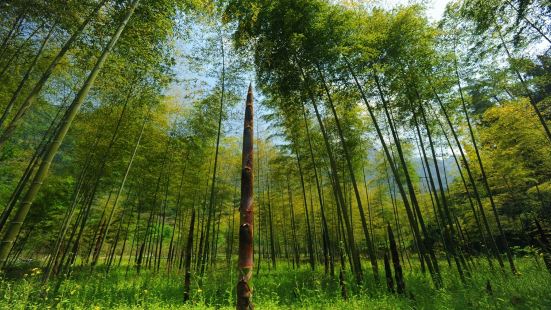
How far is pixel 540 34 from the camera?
4973 mm

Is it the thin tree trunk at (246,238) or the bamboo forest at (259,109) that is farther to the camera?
the bamboo forest at (259,109)

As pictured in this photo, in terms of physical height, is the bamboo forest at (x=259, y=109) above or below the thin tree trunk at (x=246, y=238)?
above

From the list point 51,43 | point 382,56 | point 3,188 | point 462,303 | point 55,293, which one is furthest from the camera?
point 3,188

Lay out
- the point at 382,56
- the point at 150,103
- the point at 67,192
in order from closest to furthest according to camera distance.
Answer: the point at 382,56, the point at 150,103, the point at 67,192

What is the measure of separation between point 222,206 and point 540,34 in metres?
13.8

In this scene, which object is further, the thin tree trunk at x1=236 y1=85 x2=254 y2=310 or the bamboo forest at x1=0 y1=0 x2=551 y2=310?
the bamboo forest at x1=0 y1=0 x2=551 y2=310

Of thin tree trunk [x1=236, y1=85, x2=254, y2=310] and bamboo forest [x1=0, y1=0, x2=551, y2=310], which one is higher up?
bamboo forest [x1=0, y1=0, x2=551, y2=310]

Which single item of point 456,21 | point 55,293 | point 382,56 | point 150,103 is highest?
point 456,21

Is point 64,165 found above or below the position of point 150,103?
above

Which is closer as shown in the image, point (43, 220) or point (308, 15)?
point (308, 15)

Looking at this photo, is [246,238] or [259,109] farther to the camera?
[259,109]

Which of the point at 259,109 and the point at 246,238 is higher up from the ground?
the point at 259,109

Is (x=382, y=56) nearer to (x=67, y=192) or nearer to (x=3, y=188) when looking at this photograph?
(x=67, y=192)

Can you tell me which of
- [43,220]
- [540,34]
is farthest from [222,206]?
[540,34]
